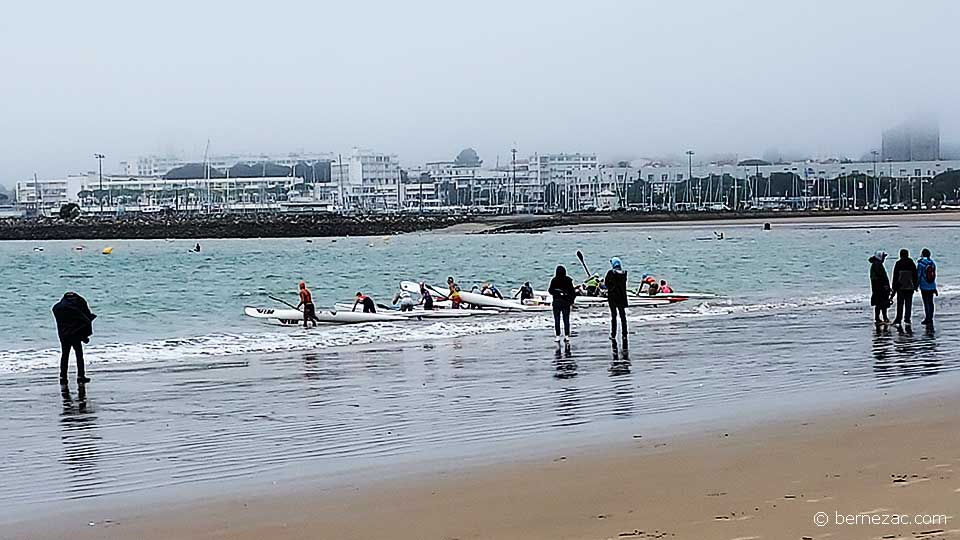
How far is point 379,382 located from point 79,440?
4.85m

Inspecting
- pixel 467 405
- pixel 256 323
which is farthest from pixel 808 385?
pixel 256 323

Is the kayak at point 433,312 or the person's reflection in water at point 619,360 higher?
the person's reflection in water at point 619,360

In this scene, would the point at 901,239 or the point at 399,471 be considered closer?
the point at 399,471

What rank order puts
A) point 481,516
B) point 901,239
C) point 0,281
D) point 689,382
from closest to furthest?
point 481,516
point 689,382
point 0,281
point 901,239

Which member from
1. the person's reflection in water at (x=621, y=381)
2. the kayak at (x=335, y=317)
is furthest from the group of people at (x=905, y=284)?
the kayak at (x=335, y=317)

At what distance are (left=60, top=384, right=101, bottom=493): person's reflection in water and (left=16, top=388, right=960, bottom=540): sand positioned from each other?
4.73 feet

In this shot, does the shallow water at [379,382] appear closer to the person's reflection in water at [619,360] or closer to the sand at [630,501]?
the person's reflection in water at [619,360]

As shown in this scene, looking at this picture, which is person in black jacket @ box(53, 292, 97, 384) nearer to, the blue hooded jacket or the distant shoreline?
the blue hooded jacket

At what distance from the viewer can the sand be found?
7.16 metres

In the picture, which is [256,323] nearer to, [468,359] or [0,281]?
[468,359]

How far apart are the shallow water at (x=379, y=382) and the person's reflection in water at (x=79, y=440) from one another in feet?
0.10

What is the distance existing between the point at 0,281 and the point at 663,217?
92981mm

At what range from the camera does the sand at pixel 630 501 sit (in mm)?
7156

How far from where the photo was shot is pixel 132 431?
39.2 feet
